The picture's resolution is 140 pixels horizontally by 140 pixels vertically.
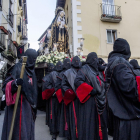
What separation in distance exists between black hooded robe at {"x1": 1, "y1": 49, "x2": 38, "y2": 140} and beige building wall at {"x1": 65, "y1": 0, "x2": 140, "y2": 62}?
9092 mm

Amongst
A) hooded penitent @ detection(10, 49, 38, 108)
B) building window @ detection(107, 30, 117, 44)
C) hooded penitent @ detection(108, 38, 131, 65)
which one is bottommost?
hooded penitent @ detection(10, 49, 38, 108)

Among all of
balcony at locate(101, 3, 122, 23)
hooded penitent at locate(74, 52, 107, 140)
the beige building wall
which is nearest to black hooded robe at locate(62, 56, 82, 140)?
hooded penitent at locate(74, 52, 107, 140)

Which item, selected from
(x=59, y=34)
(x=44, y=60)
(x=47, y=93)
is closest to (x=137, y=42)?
(x=59, y=34)

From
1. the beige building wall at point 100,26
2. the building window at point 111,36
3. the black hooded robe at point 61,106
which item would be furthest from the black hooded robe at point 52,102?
the building window at point 111,36

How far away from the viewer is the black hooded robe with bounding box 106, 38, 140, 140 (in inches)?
84.3

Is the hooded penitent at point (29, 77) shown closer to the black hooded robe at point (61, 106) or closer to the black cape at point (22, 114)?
the black cape at point (22, 114)

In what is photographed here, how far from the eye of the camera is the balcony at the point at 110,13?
12.7 meters

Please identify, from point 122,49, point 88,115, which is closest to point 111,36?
point 88,115

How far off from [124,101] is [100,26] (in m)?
11.5

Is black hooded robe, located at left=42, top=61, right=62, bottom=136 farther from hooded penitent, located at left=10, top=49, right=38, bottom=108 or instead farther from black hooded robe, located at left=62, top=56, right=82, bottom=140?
hooded penitent, located at left=10, top=49, right=38, bottom=108

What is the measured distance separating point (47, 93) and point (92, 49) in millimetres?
8231

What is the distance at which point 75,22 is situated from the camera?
40.4 ft

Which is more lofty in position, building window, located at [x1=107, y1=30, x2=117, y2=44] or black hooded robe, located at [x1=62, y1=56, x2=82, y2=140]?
A: building window, located at [x1=107, y1=30, x2=117, y2=44]

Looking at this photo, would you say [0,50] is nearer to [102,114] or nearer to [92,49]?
[92,49]
